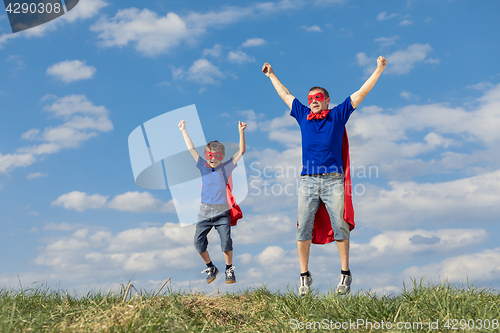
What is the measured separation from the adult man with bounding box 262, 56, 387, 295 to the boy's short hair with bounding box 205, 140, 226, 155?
1.95 m

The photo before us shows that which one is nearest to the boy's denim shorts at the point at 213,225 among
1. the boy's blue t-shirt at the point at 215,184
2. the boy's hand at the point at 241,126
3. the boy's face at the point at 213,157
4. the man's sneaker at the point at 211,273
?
the boy's blue t-shirt at the point at 215,184

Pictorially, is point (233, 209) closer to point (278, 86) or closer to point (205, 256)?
point (205, 256)

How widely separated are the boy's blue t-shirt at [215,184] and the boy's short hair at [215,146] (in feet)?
0.81

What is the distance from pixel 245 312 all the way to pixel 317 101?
330 centimetres

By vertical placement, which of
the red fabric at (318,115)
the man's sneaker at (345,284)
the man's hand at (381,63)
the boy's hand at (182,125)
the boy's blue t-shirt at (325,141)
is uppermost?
the man's hand at (381,63)

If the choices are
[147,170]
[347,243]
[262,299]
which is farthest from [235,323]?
[147,170]

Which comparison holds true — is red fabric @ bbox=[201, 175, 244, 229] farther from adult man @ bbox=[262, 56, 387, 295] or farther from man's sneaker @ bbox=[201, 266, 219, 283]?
adult man @ bbox=[262, 56, 387, 295]

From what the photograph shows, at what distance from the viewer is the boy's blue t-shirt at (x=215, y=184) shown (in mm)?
7512

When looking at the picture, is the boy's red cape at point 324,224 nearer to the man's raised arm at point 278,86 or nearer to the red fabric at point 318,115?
the red fabric at point 318,115

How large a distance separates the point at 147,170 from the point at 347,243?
388 centimetres

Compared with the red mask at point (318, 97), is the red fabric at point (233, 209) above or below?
below

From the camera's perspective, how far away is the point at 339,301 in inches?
194

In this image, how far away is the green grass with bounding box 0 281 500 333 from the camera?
400 cm

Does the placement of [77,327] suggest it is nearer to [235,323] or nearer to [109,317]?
[109,317]
